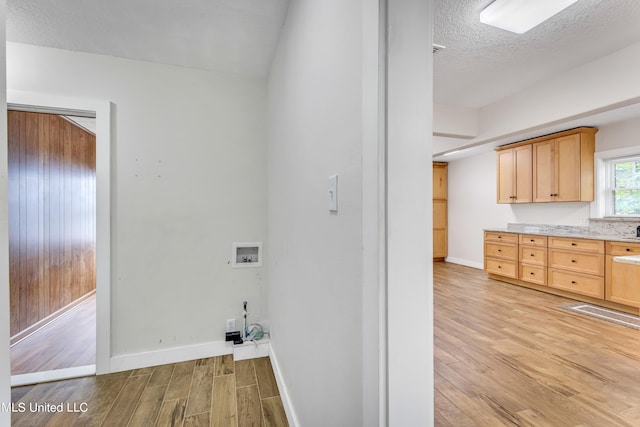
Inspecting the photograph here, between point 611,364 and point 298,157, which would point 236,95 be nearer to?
point 298,157

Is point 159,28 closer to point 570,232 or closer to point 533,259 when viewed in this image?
point 533,259

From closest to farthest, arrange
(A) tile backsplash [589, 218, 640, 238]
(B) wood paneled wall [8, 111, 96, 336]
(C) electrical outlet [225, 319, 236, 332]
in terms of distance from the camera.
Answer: (C) electrical outlet [225, 319, 236, 332], (B) wood paneled wall [8, 111, 96, 336], (A) tile backsplash [589, 218, 640, 238]

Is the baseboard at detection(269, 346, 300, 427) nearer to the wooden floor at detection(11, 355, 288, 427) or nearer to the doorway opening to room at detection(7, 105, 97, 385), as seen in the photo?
the wooden floor at detection(11, 355, 288, 427)

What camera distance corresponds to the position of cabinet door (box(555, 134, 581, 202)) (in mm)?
4031

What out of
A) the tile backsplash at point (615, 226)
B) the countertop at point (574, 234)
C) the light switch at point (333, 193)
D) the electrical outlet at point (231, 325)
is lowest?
the electrical outlet at point (231, 325)

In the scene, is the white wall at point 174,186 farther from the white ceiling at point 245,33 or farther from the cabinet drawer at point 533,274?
the cabinet drawer at point 533,274

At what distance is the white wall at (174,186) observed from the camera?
2211 millimetres

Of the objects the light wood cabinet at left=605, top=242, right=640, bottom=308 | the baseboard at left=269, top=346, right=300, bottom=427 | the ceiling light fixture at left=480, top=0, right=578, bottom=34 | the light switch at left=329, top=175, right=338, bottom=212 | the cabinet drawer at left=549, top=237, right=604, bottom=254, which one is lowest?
the baseboard at left=269, top=346, right=300, bottom=427

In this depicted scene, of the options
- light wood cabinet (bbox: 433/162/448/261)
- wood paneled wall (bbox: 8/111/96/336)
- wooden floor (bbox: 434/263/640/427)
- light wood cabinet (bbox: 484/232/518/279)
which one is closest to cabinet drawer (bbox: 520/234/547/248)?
light wood cabinet (bbox: 484/232/518/279)

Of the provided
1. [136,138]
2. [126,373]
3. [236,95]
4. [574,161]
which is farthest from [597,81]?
[126,373]

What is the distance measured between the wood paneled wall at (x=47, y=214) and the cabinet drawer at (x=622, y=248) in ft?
21.2

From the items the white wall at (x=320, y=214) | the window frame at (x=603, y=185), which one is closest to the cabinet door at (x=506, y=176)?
the window frame at (x=603, y=185)

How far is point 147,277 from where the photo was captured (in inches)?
90.3

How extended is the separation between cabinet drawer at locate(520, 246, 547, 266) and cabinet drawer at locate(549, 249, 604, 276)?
90 millimetres
